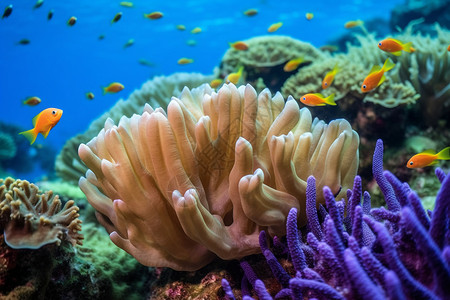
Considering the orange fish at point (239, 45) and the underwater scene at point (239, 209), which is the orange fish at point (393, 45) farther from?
the orange fish at point (239, 45)

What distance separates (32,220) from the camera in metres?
1.79

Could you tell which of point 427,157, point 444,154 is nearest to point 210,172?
point 427,157

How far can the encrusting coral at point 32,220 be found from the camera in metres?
1.74

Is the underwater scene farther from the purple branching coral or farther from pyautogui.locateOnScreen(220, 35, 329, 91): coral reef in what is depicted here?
pyautogui.locateOnScreen(220, 35, 329, 91): coral reef

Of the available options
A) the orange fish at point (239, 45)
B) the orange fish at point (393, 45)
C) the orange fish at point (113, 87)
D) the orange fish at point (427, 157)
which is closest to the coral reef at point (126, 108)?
the orange fish at point (239, 45)

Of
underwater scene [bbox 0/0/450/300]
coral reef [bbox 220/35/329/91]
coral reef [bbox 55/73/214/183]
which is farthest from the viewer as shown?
coral reef [bbox 220/35/329/91]

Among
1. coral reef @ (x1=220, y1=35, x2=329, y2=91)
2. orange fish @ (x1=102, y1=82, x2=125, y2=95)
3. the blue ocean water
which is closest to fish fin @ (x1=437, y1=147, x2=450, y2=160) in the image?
coral reef @ (x1=220, y1=35, x2=329, y2=91)

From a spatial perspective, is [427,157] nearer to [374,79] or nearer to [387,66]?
[374,79]

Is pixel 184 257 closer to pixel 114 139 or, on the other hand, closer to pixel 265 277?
pixel 265 277

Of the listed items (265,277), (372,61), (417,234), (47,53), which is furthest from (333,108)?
(47,53)

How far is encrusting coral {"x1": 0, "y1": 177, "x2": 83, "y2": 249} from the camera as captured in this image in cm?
174

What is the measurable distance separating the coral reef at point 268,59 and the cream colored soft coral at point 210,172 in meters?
4.36

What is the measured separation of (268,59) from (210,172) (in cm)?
499

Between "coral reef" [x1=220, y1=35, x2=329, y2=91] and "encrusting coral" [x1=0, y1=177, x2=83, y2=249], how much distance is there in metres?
4.89
